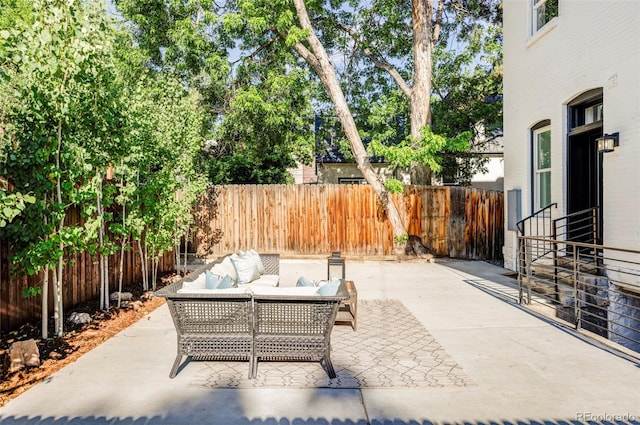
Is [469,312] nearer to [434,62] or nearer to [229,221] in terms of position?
[229,221]

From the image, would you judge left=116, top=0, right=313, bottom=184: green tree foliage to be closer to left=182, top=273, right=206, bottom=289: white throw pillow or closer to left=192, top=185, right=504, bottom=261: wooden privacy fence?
left=192, top=185, right=504, bottom=261: wooden privacy fence

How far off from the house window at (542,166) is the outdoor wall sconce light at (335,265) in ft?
14.9

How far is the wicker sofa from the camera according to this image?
3896 mm

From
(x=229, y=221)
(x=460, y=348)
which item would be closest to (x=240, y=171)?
(x=229, y=221)

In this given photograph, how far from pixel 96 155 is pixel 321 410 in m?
3.95

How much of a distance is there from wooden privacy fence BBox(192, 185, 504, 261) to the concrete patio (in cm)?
693

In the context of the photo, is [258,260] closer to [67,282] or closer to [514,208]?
[67,282]

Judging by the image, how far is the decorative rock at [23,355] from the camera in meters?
4.16

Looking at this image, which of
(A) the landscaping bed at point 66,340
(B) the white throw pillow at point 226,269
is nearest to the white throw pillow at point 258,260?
(B) the white throw pillow at point 226,269

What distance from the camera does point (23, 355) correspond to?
422 centimetres

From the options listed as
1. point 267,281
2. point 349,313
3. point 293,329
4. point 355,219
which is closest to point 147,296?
point 267,281

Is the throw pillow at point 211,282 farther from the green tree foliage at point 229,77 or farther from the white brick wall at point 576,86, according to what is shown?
the green tree foliage at point 229,77

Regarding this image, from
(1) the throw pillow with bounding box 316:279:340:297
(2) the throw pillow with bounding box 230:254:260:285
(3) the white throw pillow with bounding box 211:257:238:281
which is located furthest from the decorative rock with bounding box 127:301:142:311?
(1) the throw pillow with bounding box 316:279:340:297

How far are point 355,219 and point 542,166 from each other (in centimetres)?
503
